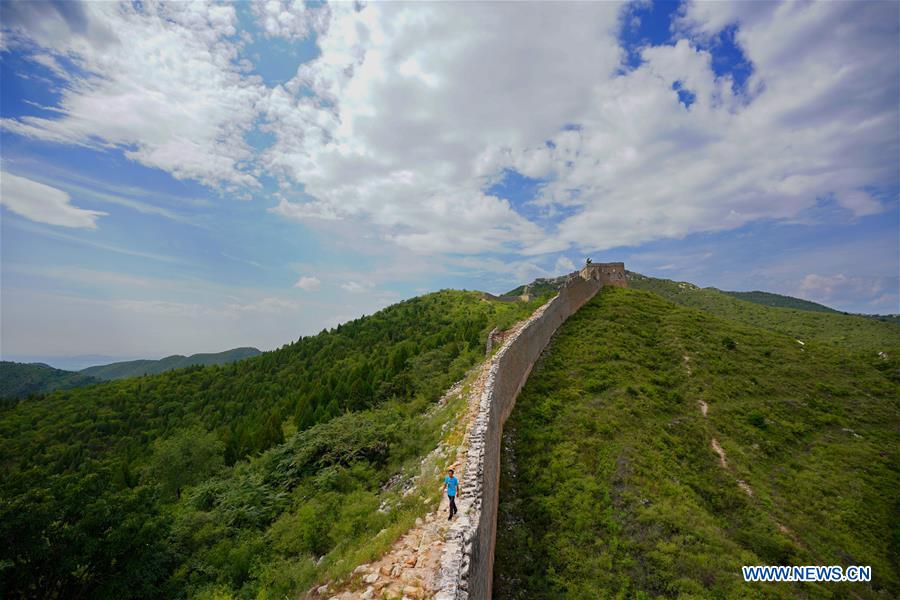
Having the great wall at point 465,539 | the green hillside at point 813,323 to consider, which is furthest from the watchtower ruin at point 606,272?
the great wall at point 465,539

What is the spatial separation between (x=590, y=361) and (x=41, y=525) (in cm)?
2339

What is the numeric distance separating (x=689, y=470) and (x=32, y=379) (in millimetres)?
235150

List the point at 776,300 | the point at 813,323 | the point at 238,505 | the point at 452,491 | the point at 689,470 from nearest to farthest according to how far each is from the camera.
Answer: the point at 452,491, the point at 238,505, the point at 689,470, the point at 813,323, the point at 776,300

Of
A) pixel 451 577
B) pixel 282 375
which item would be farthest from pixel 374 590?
pixel 282 375

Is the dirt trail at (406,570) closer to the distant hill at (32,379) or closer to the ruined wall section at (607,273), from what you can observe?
the ruined wall section at (607,273)

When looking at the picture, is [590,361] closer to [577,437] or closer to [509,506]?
[577,437]

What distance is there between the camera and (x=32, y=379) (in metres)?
154

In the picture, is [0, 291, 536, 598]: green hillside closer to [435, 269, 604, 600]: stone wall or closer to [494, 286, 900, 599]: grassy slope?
[435, 269, 604, 600]: stone wall

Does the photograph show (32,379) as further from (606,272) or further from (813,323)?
(813,323)

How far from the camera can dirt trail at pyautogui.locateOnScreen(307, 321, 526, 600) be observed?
6203 millimetres

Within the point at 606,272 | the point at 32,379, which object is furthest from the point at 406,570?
the point at 32,379

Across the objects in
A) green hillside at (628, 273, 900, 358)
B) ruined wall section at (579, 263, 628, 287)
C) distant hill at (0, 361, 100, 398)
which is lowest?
distant hill at (0, 361, 100, 398)

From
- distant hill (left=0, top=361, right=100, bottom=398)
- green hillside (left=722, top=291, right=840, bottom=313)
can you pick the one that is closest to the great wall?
green hillside (left=722, top=291, right=840, bottom=313)

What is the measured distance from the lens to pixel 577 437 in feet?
50.9
